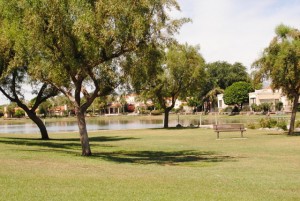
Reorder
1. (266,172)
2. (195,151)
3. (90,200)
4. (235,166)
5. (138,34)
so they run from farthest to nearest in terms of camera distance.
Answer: (195,151), (138,34), (235,166), (266,172), (90,200)

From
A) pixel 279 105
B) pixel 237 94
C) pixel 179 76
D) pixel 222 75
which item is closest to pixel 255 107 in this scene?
pixel 279 105

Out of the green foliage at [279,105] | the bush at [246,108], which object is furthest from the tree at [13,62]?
the bush at [246,108]

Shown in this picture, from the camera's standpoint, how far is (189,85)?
5003 centimetres

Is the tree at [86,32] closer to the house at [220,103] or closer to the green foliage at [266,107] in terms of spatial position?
the green foliage at [266,107]

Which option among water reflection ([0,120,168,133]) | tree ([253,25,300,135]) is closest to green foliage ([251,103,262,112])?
water reflection ([0,120,168,133])

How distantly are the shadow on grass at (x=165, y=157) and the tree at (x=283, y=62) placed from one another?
414 inches

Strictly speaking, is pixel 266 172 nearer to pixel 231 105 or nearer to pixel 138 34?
pixel 138 34

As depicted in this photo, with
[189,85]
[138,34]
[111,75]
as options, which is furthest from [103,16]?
[189,85]

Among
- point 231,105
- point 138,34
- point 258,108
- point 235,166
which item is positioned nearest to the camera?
point 235,166

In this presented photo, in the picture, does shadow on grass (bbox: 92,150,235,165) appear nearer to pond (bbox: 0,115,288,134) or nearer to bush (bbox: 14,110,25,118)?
pond (bbox: 0,115,288,134)

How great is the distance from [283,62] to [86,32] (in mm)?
16491

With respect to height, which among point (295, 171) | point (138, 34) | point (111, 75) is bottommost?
point (295, 171)

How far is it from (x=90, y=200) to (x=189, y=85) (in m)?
41.5

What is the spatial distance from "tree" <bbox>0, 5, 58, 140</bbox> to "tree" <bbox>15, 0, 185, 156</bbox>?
1.20 m
